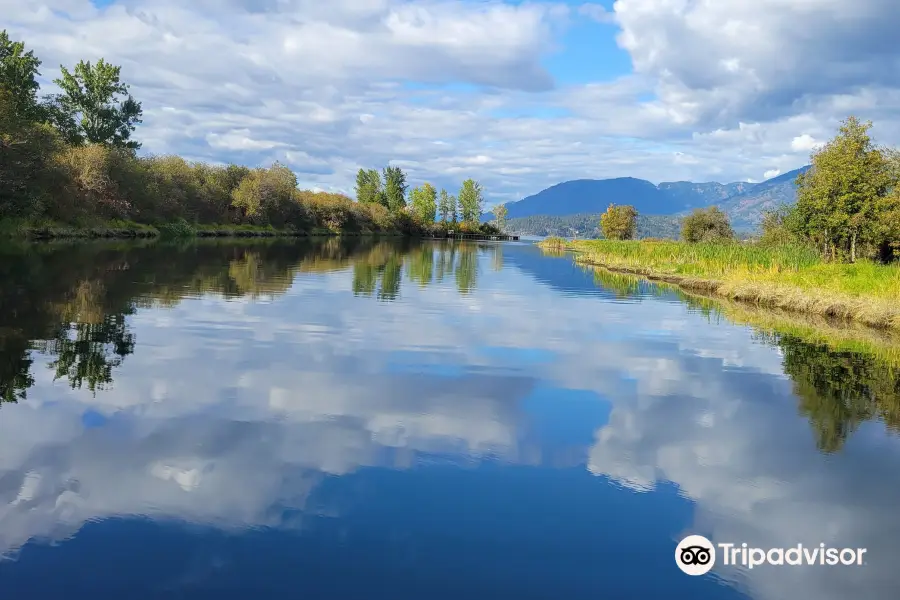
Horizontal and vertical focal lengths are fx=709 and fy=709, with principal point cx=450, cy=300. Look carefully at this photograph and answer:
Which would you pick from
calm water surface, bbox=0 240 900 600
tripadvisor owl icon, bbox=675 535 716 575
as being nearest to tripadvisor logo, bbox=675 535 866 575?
tripadvisor owl icon, bbox=675 535 716 575

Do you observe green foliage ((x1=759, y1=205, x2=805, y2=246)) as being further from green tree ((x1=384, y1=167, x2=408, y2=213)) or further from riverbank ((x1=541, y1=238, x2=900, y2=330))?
green tree ((x1=384, y1=167, x2=408, y2=213))

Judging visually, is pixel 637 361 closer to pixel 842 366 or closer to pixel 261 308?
pixel 842 366

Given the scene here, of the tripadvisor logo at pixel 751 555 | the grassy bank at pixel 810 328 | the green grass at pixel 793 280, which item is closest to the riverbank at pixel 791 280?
the green grass at pixel 793 280

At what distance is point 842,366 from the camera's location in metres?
19.6

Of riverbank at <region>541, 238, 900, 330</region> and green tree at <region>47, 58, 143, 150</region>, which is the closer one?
riverbank at <region>541, 238, 900, 330</region>

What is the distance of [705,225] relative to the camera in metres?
111

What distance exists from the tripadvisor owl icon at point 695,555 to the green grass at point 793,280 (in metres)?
24.1

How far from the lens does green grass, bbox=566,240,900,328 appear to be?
29719 mm

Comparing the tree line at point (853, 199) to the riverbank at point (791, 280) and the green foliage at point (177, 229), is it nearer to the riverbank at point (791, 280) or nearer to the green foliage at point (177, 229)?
the riverbank at point (791, 280)

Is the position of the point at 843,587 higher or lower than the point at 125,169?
lower

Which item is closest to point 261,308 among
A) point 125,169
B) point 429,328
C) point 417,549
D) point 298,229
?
point 429,328

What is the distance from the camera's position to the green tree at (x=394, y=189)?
191 metres

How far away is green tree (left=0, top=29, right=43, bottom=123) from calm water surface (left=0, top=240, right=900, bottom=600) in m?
67.7

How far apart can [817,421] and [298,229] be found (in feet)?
430
